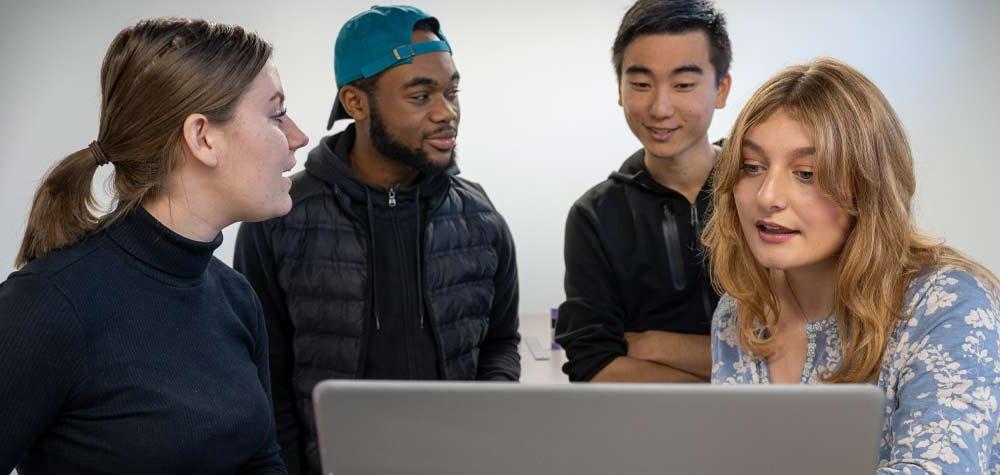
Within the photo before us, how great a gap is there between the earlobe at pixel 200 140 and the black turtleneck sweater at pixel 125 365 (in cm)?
11

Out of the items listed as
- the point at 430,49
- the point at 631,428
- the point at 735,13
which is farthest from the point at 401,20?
the point at 735,13

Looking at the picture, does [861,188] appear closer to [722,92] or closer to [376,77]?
[722,92]

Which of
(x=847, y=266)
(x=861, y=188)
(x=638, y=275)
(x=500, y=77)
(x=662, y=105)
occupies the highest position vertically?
(x=500, y=77)

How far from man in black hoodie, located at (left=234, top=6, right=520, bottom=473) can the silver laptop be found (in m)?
1.02

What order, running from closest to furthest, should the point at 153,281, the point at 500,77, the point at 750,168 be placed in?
1. the point at 153,281
2. the point at 750,168
3. the point at 500,77

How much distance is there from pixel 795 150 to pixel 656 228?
2.07ft

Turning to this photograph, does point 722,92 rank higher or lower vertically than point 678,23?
lower

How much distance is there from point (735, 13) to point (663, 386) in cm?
282

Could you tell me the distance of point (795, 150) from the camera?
4.33 feet

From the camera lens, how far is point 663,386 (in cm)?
78

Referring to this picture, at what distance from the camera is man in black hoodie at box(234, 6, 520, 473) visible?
72.3 inches

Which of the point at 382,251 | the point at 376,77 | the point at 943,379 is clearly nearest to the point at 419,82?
the point at 376,77

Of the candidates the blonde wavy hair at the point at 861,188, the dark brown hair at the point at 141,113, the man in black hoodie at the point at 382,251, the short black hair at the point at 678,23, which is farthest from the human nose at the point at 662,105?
the dark brown hair at the point at 141,113

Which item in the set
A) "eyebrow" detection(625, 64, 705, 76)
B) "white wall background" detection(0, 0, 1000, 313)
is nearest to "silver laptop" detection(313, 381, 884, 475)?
"eyebrow" detection(625, 64, 705, 76)
